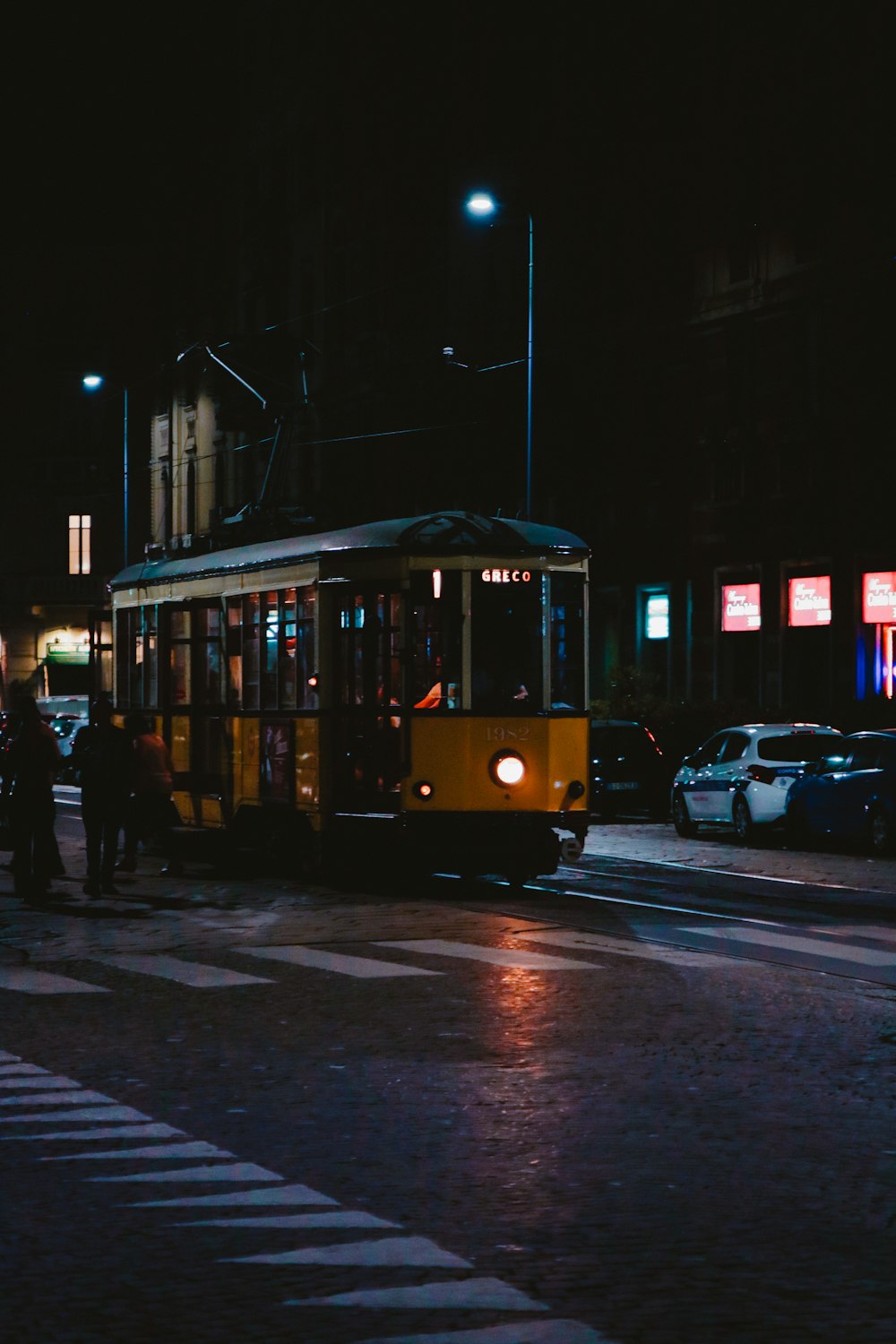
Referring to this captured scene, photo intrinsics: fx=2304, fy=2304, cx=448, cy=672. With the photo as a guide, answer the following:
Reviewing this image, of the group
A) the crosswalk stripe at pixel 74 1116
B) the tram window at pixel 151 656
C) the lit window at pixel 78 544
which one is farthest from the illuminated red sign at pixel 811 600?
the lit window at pixel 78 544

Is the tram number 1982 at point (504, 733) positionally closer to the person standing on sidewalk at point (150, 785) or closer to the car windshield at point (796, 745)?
the person standing on sidewalk at point (150, 785)

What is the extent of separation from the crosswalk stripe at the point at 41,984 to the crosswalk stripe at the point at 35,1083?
3.19 metres

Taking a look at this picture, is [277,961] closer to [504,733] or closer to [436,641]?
[504,733]

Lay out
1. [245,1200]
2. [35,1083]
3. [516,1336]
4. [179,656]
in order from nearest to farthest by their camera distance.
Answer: [516,1336] < [245,1200] < [35,1083] < [179,656]

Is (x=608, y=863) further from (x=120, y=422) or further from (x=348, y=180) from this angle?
(x=120, y=422)

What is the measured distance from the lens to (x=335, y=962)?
14.7m

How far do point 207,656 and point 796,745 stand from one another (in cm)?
867

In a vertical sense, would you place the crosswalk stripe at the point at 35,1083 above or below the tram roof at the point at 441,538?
below

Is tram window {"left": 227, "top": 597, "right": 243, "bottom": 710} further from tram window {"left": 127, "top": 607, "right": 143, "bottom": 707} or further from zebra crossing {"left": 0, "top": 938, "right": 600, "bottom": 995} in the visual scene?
zebra crossing {"left": 0, "top": 938, "right": 600, "bottom": 995}

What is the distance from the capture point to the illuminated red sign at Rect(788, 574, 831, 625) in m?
40.4

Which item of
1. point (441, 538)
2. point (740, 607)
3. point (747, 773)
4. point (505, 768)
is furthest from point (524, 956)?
point (740, 607)

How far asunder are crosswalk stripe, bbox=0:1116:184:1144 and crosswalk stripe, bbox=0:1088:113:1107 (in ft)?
1.95

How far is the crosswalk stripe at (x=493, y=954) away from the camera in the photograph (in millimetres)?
14336

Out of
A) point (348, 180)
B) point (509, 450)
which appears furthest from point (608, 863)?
point (348, 180)
